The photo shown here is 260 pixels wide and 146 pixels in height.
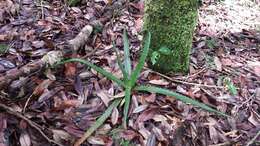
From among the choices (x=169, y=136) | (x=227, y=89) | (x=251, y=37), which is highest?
(x=251, y=37)

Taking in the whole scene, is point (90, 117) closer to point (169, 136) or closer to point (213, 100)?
point (169, 136)

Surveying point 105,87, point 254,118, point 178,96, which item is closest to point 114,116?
point 105,87

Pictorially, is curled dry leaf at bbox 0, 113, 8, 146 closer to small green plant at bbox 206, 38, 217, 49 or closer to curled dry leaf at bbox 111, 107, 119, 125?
curled dry leaf at bbox 111, 107, 119, 125

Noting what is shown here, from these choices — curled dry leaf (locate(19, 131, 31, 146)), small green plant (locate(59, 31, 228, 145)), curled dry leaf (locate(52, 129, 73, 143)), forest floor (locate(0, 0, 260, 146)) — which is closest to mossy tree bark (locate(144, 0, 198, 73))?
forest floor (locate(0, 0, 260, 146))

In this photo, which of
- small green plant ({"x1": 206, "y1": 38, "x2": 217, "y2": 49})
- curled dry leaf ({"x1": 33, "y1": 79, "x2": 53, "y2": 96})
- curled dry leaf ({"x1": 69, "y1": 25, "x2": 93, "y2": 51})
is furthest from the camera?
small green plant ({"x1": 206, "y1": 38, "x2": 217, "y2": 49})

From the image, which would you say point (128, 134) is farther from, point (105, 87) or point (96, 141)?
point (105, 87)

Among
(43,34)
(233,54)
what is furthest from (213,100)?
(43,34)

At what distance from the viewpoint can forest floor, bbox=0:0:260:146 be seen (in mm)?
1834

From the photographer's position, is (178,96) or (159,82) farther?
(159,82)

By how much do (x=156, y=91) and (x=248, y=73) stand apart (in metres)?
0.79

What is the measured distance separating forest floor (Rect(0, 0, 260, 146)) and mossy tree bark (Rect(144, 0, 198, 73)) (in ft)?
0.29

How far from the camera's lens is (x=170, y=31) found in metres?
2.16

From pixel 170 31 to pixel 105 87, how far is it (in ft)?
1.72

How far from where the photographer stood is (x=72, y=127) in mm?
1828
